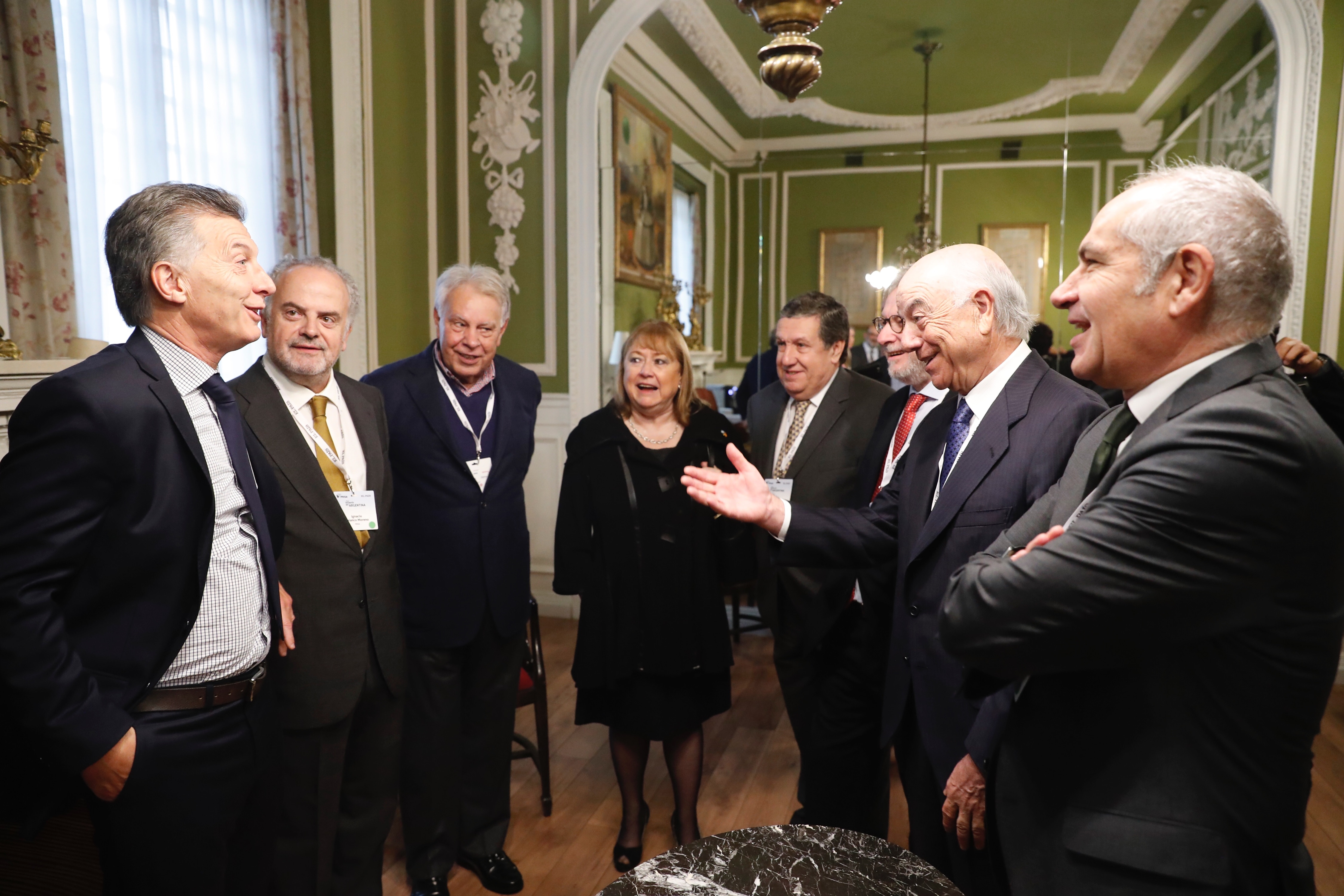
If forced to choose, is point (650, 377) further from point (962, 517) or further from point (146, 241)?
point (146, 241)

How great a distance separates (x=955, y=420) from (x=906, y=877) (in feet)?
2.82

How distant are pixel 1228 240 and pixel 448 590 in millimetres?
1902

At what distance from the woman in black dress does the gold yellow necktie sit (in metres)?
0.64

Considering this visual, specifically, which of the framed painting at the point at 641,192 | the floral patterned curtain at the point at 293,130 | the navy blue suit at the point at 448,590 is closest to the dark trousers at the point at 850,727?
the navy blue suit at the point at 448,590

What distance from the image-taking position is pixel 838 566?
71.6 inches

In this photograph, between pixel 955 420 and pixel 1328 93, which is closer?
pixel 955 420

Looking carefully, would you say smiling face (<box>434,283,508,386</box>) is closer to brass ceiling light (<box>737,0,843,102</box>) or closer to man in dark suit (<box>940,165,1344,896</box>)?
brass ceiling light (<box>737,0,843,102</box>)

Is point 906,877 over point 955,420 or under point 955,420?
under

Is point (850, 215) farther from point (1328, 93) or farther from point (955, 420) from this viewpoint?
point (955, 420)

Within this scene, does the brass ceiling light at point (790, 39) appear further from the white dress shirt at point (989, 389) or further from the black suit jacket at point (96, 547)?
the black suit jacket at point (96, 547)

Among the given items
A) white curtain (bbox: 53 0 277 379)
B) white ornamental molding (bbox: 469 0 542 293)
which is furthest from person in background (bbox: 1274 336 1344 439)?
white ornamental molding (bbox: 469 0 542 293)

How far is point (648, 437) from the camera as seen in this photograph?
2.45 meters

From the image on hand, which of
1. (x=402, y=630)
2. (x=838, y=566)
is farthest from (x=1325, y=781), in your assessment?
(x=402, y=630)

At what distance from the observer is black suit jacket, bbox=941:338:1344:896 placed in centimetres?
85
